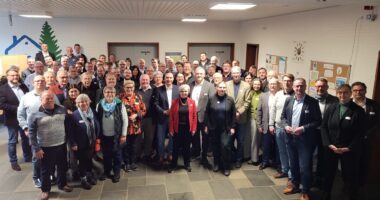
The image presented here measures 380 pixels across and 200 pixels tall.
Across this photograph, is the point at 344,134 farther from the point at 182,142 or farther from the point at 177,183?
the point at 177,183

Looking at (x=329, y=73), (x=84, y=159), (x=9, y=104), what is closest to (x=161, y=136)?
Answer: (x=84, y=159)

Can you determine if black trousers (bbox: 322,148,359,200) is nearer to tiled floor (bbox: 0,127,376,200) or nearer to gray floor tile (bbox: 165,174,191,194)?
tiled floor (bbox: 0,127,376,200)

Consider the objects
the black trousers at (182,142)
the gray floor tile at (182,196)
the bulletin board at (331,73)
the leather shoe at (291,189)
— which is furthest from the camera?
the bulletin board at (331,73)

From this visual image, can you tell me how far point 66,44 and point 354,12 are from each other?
293 inches

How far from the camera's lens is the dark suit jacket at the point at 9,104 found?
12.5ft

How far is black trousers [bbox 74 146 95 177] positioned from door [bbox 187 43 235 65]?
233 inches

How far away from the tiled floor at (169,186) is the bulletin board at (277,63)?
9.99ft

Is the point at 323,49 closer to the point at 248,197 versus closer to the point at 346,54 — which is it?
the point at 346,54

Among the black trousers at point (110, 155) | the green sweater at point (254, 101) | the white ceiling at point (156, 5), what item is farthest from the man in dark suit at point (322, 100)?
the black trousers at point (110, 155)

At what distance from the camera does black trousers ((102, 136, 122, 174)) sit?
3.61 metres

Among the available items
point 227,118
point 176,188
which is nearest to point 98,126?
point 176,188

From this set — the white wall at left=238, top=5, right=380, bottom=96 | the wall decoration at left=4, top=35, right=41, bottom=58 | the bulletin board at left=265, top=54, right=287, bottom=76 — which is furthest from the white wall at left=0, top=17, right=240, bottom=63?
the bulletin board at left=265, top=54, right=287, bottom=76

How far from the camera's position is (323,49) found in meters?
4.92

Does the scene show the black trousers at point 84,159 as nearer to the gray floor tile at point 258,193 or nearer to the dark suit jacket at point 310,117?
the gray floor tile at point 258,193
